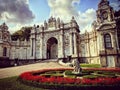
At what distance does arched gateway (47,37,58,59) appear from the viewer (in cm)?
4409

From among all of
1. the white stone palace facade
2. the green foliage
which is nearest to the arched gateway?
the white stone palace facade

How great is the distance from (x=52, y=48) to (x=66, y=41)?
29.7ft

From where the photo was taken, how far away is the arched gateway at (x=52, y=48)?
44088 mm

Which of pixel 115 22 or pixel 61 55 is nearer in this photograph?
pixel 115 22

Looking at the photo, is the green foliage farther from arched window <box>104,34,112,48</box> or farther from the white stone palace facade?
arched window <box>104,34,112,48</box>

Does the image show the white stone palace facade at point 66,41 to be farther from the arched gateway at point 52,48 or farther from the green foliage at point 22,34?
the green foliage at point 22,34

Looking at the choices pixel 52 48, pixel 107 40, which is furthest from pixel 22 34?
pixel 107 40

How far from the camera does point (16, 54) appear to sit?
42.1 m

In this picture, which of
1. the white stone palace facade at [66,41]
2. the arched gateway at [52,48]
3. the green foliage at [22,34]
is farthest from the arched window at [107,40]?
the green foliage at [22,34]

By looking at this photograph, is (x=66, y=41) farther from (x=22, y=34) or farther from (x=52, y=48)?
(x=22, y=34)

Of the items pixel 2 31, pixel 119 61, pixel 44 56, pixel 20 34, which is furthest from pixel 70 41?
pixel 20 34

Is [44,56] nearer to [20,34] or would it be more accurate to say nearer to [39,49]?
[39,49]

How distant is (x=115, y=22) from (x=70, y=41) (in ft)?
44.2

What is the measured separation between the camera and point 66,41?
3928cm
